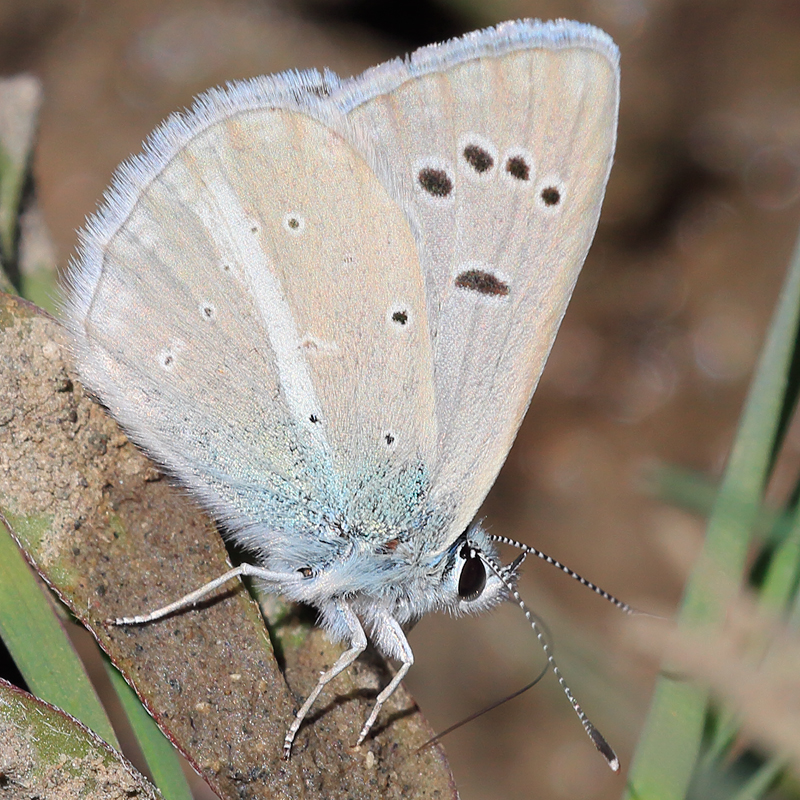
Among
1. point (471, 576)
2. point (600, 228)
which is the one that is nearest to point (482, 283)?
point (471, 576)

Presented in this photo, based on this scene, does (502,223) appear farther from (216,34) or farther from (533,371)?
(216,34)

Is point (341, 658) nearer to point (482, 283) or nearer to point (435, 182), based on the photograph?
point (482, 283)

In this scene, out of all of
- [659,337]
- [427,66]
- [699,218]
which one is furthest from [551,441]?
[427,66]

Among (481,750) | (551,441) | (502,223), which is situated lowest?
(481,750)

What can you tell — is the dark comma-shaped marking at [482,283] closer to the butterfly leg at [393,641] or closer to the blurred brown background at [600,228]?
the butterfly leg at [393,641]

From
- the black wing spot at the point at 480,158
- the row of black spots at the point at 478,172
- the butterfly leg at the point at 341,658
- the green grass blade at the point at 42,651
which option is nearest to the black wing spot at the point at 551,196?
the row of black spots at the point at 478,172
